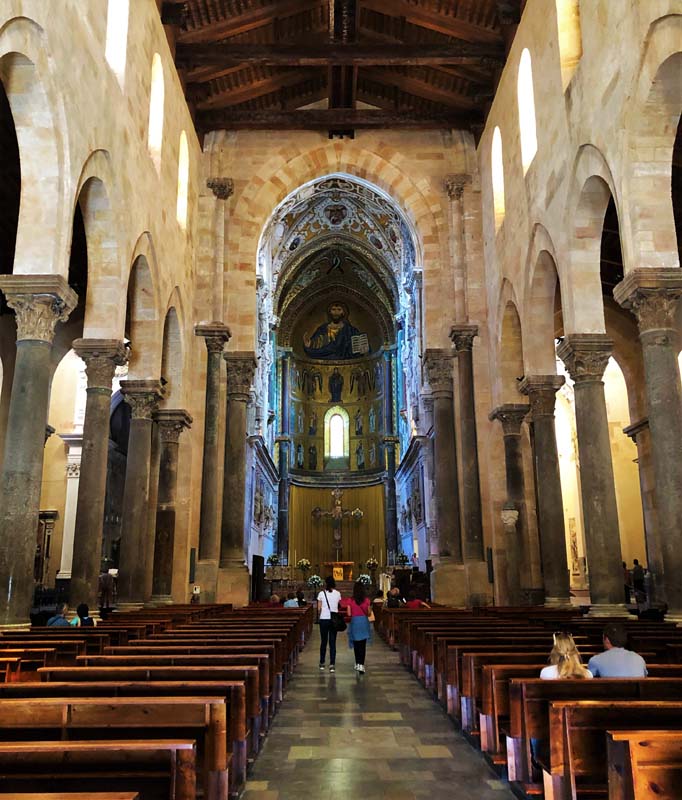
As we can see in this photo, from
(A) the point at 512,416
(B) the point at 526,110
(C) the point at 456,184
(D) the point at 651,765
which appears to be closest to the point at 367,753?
(D) the point at 651,765

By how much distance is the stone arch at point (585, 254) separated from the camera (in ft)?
45.0

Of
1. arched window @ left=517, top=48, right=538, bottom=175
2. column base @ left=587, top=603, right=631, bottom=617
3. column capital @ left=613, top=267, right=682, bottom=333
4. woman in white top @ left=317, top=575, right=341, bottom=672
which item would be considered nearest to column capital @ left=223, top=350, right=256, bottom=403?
arched window @ left=517, top=48, right=538, bottom=175

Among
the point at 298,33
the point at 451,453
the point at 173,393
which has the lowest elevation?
the point at 451,453

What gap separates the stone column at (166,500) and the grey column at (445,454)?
7289 millimetres

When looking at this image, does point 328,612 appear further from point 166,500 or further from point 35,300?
point 166,500

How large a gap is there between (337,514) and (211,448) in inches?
913

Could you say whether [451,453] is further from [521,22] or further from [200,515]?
[521,22]

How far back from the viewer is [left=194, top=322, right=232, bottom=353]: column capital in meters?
21.5

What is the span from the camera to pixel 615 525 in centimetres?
1319

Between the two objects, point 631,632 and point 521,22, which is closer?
point 631,632

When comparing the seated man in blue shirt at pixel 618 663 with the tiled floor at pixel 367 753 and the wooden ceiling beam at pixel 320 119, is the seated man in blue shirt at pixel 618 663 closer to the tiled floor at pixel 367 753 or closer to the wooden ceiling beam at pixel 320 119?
the tiled floor at pixel 367 753

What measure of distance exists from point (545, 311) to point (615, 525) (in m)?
5.78

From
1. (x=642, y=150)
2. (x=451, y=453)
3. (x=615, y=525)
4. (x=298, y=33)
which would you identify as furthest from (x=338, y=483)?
(x=642, y=150)

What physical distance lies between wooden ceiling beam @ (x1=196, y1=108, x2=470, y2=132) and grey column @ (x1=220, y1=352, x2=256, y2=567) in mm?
6987
